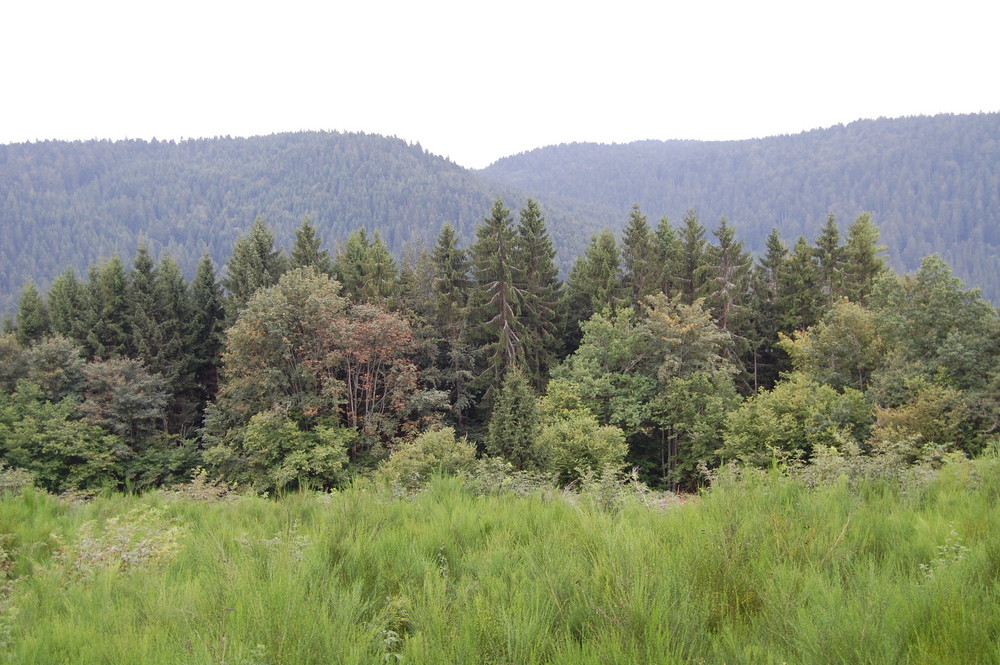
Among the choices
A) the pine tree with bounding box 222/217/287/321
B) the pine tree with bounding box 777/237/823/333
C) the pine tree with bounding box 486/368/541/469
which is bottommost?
the pine tree with bounding box 486/368/541/469

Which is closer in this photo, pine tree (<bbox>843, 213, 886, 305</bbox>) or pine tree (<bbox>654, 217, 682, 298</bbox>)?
pine tree (<bbox>843, 213, 886, 305</bbox>)

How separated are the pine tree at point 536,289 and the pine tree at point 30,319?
31.2 m

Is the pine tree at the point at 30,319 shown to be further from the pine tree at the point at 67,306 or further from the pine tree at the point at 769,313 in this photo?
the pine tree at the point at 769,313

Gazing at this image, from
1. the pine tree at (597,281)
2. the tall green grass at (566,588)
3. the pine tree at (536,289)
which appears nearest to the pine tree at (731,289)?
the pine tree at (597,281)

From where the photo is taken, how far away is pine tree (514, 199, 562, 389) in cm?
3512

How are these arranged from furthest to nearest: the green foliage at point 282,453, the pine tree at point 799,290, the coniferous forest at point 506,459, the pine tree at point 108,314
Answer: the pine tree at point 799,290 < the pine tree at point 108,314 < the green foliage at point 282,453 < the coniferous forest at point 506,459

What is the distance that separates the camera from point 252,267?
3428 cm

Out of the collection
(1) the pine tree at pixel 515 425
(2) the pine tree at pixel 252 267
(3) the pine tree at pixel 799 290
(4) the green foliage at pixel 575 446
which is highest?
(2) the pine tree at pixel 252 267

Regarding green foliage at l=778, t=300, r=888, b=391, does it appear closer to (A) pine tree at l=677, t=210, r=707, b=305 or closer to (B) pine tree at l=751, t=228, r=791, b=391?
(B) pine tree at l=751, t=228, r=791, b=391

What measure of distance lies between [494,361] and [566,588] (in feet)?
99.0

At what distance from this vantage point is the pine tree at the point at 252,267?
108ft

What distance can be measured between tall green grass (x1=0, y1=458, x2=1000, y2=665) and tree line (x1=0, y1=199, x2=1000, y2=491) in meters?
5.97

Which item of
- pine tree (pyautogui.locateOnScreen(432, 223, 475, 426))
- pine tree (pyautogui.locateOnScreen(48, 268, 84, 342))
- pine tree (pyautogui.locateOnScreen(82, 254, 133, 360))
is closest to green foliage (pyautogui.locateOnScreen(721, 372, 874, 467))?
pine tree (pyautogui.locateOnScreen(432, 223, 475, 426))

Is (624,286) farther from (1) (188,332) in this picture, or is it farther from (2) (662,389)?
(1) (188,332)
